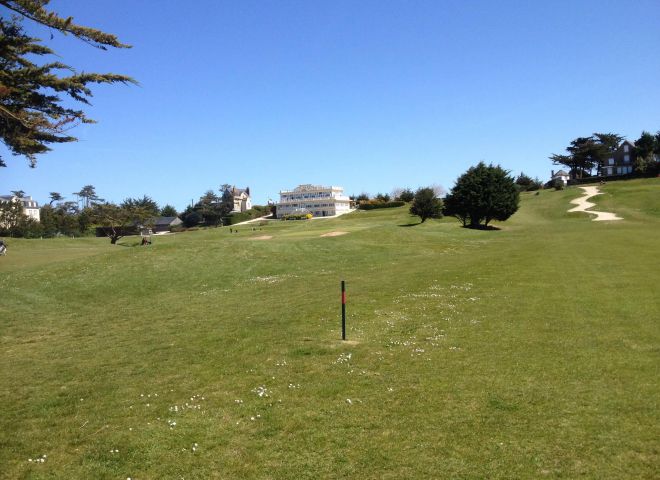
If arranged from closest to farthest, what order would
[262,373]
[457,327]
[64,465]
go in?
[64,465], [262,373], [457,327]

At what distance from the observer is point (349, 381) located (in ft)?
31.1

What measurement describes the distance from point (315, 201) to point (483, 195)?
10599cm

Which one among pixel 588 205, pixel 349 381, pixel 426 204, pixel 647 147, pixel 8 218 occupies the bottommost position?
pixel 349 381

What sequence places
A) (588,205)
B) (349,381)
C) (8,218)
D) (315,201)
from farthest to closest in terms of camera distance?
(315,201) → (8,218) → (588,205) → (349,381)

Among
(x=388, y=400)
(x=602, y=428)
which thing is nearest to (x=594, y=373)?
Result: (x=602, y=428)

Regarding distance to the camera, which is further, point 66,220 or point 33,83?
point 66,220

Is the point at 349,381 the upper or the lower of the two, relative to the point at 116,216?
lower

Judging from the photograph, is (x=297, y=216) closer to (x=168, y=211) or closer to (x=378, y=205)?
(x=378, y=205)

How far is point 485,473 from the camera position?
6000mm

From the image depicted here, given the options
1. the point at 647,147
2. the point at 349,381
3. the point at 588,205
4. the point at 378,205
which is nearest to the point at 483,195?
the point at 588,205

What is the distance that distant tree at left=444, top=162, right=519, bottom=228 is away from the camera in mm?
61719

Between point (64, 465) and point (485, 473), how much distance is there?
5.66 meters

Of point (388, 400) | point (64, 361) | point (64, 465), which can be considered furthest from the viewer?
point (64, 361)

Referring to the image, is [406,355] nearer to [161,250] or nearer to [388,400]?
[388,400]
